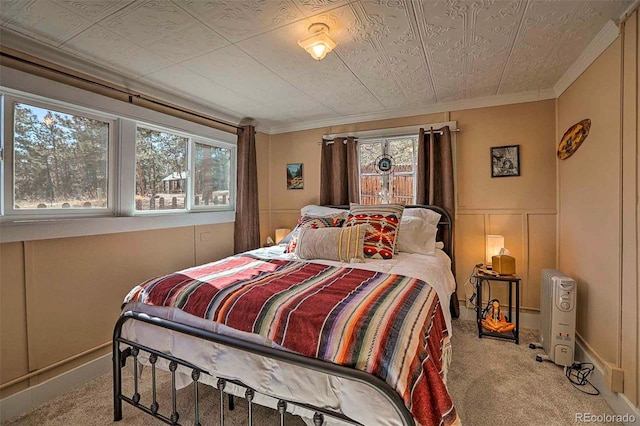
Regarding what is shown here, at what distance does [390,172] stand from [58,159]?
311cm

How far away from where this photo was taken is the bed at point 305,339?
1083 mm

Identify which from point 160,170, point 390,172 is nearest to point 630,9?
point 390,172

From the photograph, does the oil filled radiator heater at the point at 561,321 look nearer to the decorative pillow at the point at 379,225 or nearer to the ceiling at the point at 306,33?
the decorative pillow at the point at 379,225

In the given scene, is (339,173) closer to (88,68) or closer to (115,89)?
(115,89)

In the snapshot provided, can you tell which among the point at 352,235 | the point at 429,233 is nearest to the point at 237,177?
the point at 352,235

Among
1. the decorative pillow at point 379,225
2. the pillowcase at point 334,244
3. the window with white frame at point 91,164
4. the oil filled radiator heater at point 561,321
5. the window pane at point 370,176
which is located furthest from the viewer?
the window pane at point 370,176

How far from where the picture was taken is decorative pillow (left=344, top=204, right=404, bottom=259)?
2.50 m

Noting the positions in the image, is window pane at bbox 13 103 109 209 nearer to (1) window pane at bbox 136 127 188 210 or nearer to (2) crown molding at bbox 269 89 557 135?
(1) window pane at bbox 136 127 188 210

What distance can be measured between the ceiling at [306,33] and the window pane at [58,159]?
43cm

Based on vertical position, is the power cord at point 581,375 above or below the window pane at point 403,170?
below

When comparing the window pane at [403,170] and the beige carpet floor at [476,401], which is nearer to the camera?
the beige carpet floor at [476,401]

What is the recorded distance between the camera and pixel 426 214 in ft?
9.93

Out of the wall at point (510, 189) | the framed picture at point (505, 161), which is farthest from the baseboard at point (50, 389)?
the framed picture at point (505, 161)

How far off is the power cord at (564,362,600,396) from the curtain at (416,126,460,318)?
1070mm
